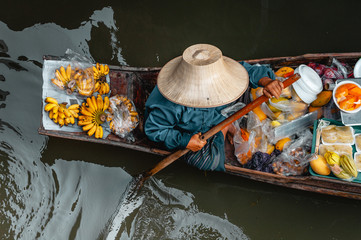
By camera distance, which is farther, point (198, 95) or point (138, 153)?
point (138, 153)

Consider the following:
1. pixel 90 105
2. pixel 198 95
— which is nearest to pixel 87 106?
pixel 90 105

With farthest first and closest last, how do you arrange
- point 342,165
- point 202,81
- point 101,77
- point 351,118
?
1. point 101,77
2. point 351,118
3. point 342,165
4. point 202,81

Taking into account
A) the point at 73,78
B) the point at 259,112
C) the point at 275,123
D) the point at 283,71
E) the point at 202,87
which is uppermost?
the point at 283,71

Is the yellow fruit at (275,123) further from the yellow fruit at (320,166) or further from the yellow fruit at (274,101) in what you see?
the yellow fruit at (320,166)

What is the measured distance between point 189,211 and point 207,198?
0.27 m

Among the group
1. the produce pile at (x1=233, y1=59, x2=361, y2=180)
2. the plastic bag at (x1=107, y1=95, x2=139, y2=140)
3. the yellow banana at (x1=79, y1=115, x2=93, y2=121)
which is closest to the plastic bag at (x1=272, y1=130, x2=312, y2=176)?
the produce pile at (x1=233, y1=59, x2=361, y2=180)

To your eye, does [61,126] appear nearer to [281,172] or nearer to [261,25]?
[281,172]

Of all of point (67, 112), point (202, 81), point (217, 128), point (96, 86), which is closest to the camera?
point (202, 81)

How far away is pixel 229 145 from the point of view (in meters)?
3.46

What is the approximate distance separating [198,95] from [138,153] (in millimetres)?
1819

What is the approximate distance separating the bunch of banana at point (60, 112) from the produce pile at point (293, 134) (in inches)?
68.0

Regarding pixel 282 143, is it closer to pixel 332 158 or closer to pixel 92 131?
pixel 332 158

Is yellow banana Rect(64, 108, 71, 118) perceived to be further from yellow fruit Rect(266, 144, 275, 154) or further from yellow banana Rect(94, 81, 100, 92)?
yellow fruit Rect(266, 144, 275, 154)

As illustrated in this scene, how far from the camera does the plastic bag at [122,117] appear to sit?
10.7 ft
